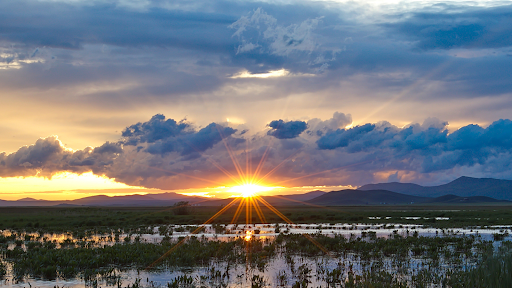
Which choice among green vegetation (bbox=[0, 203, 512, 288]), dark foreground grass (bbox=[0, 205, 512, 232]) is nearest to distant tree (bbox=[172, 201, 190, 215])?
dark foreground grass (bbox=[0, 205, 512, 232])

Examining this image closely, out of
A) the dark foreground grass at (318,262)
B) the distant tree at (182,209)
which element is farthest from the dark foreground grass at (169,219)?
the dark foreground grass at (318,262)

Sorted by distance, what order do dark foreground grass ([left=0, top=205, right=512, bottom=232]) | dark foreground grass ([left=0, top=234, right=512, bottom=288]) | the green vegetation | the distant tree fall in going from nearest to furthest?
1. dark foreground grass ([left=0, top=234, right=512, bottom=288])
2. the green vegetation
3. dark foreground grass ([left=0, top=205, right=512, bottom=232])
4. the distant tree

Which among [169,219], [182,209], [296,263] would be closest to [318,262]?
[296,263]

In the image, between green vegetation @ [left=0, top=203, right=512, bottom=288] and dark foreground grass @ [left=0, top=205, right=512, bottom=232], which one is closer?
green vegetation @ [left=0, top=203, right=512, bottom=288]

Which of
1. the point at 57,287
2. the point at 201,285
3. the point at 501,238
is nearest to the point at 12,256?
the point at 57,287

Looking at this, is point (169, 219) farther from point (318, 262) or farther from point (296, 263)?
point (318, 262)

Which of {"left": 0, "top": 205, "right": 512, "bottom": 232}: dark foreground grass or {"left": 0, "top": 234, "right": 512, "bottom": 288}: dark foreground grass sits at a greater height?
{"left": 0, "top": 234, "right": 512, "bottom": 288}: dark foreground grass

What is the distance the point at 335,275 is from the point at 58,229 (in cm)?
3699

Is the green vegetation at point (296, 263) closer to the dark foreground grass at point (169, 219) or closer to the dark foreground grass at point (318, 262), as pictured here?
the dark foreground grass at point (318, 262)

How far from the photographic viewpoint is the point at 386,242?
29219mm

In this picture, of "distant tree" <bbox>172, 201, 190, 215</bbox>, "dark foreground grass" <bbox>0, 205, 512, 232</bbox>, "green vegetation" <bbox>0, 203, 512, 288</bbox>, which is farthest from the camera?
"distant tree" <bbox>172, 201, 190, 215</bbox>

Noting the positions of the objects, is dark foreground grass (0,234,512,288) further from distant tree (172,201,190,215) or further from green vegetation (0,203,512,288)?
distant tree (172,201,190,215)

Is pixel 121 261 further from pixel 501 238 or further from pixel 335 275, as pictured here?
pixel 501 238

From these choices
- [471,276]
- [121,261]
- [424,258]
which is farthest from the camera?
[424,258]
